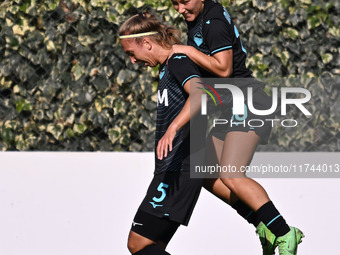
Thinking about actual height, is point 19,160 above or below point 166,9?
below

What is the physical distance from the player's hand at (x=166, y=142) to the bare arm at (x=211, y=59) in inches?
13.9

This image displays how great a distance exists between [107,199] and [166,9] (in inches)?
47.5

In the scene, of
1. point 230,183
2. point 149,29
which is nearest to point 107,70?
point 149,29

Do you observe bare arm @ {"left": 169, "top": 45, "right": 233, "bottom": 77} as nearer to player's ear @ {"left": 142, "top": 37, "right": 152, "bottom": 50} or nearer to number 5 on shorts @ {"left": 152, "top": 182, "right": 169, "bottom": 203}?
player's ear @ {"left": 142, "top": 37, "right": 152, "bottom": 50}

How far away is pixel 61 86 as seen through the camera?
484cm

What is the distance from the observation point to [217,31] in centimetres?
325

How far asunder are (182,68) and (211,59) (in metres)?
0.18

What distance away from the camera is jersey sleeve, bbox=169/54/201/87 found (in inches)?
122

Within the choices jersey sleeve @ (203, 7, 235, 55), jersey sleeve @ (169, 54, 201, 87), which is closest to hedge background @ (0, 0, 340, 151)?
jersey sleeve @ (203, 7, 235, 55)

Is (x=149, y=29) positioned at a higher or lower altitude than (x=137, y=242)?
higher

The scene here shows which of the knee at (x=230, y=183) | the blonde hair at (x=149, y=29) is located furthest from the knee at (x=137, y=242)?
the blonde hair at (x=149, y=29)

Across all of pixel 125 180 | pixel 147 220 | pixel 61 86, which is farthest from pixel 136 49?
pixel 61 86

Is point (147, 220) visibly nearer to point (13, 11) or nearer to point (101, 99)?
point (101, 99)

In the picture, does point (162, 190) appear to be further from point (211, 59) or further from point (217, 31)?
point (217, 31)
